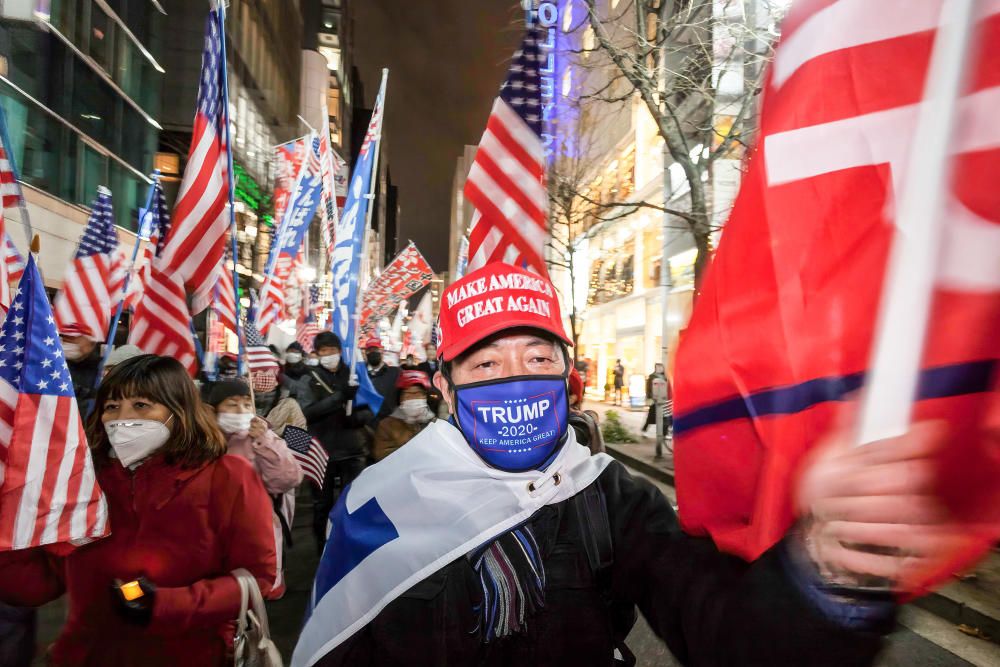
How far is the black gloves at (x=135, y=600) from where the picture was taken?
1.99 meters

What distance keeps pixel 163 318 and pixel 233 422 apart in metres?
0.88

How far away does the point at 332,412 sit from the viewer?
646 centimetres

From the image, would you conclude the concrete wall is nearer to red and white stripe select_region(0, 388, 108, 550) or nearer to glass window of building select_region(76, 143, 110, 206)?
glass window of building select_region(76, 143, 110, 206)

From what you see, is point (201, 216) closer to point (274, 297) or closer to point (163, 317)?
Result: point (163, 317)

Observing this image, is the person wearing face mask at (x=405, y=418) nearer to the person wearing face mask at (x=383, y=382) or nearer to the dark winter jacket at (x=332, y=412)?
the dark winter jacket at (x=332, y=412)

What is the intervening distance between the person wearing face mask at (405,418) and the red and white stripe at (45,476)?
3.10m

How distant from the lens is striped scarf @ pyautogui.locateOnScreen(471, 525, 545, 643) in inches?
61.5

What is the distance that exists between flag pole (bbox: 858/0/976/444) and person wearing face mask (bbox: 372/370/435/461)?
15.5 ft

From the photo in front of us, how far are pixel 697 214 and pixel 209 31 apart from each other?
636 centimetres

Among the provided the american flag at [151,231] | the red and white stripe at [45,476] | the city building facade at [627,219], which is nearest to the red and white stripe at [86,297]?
the american flag at [151,231]

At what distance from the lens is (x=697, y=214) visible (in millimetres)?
8531

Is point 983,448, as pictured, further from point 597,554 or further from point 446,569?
point 446,569

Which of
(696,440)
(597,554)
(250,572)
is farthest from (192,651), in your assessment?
(696,440)

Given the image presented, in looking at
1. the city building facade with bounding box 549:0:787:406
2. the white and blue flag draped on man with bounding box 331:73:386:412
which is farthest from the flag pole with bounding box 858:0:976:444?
the city building facade with bounding box 549:0:787:406
